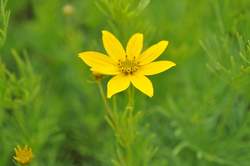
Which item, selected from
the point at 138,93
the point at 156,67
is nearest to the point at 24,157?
the point at 156,67

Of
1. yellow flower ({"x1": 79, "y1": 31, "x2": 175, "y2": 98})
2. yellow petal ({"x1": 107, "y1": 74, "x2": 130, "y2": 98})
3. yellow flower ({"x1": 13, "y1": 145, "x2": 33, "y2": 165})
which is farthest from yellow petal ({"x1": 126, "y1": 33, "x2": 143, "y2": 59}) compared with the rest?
yellow flower ({"x1": 13, "y1": 145, "x2": 33, "y2": 165})

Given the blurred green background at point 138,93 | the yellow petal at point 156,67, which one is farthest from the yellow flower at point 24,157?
the yellow petal at point 156,67

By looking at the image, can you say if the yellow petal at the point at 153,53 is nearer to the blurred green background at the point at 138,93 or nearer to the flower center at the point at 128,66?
the flower center at the point at 128,66

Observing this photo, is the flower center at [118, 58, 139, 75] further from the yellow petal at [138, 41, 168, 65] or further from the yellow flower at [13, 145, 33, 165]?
the yellow flower at [13, 145, 33, 165]

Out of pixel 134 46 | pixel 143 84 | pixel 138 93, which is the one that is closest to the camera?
pixel 143 84

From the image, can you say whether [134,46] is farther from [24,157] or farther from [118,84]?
[24,157]

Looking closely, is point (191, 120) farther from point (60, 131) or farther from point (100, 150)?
point (60, 131)

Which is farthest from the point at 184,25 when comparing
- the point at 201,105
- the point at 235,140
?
the point at 235,140
